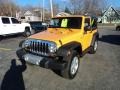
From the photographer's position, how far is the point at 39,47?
19.6 ft

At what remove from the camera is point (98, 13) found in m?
60.9

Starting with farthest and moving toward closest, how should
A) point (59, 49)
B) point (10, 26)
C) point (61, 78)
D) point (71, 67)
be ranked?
1. point (10, 26)
2. point (61, 78)
3. point (71, 67)
4. point (59, 49)

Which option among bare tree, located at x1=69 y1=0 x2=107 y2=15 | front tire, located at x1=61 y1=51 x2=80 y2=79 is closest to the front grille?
front tire, located at x1=61 y1=51 x2=80 y2=79

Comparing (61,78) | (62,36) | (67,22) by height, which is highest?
(67,22)

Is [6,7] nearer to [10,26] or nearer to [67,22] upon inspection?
[10,26]

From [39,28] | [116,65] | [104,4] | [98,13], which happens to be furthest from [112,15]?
[116,65]

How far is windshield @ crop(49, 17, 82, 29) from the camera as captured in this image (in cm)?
732

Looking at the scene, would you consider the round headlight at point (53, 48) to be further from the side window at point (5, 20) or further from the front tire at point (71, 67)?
the side window at point (5, 20)

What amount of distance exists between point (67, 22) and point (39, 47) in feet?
6.94

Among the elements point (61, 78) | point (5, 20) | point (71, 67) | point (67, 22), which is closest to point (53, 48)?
point (71, 67)

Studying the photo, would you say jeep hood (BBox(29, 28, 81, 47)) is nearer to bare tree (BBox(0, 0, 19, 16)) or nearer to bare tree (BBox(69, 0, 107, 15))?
bare tree (BBox(69, 0, 107, 15))

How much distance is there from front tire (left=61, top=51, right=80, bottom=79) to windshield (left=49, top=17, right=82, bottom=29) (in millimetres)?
1600

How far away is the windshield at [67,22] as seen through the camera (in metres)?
7.32

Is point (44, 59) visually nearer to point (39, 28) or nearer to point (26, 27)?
point (26, 27)
